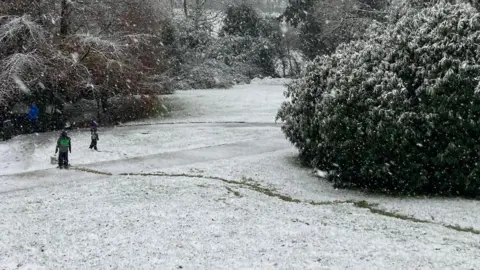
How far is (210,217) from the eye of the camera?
10.5m

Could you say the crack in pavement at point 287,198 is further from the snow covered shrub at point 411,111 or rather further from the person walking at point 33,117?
the person walking at point 33,117

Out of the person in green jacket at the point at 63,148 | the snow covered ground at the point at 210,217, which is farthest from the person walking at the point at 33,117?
the person in green jacket at the point at 63,148

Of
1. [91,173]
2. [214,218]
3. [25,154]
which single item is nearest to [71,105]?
[25,154]

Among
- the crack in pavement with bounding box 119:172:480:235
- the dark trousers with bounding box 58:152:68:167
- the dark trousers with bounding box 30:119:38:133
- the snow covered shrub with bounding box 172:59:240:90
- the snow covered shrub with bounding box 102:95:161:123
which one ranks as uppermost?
the snow covered shrub with bounding box 172:59:240:90

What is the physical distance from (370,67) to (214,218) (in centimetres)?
649

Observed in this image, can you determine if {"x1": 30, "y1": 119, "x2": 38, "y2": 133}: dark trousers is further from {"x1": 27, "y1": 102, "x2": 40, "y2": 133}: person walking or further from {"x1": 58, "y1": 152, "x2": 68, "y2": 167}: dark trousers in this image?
{"x1": 58, "y1": 152, "x2": 68, "y2": 167}: dark trousers

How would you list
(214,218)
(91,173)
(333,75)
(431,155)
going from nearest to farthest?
(214,218), (431,155), (333,75), (91,173)

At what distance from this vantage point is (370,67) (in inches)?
559

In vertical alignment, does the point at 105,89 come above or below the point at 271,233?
above

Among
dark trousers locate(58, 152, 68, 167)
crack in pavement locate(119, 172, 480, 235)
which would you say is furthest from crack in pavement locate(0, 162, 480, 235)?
dark trousers locate(58, 152, 68, 167)

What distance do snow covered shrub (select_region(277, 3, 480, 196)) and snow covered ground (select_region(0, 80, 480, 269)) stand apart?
27.7 inches

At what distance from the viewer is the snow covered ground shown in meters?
8.38

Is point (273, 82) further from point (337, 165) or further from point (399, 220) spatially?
point (399, 220)

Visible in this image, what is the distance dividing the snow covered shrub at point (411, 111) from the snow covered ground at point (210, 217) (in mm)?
702
